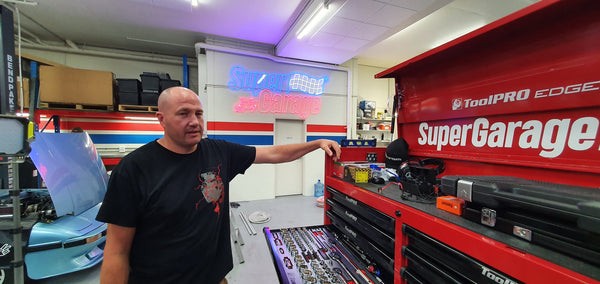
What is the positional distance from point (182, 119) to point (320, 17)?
10.9 ft

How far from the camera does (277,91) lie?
5.56 metres

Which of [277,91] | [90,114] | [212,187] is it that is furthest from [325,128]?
[90,114]

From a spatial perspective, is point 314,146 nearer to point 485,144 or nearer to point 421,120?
point 421,120

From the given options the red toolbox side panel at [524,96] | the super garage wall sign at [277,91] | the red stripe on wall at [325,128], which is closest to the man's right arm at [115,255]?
the red toolbox side panel at [524,96]

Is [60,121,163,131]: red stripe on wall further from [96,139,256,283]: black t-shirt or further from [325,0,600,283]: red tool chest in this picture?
[325,0,600,283]: red tool chest

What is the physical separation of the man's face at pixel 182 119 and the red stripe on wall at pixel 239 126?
158 inches

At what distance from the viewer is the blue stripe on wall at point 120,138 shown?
5379 mm

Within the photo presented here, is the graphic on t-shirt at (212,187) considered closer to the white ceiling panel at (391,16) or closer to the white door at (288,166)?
the white ceiling panel at (391,16)

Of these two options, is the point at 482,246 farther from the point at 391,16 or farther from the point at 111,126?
the point at 111,126

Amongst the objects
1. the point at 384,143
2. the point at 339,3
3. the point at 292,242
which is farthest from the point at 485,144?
the point at 384,143

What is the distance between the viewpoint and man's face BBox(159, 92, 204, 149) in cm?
119

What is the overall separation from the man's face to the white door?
4596 millimetres

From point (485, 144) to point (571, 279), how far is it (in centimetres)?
97

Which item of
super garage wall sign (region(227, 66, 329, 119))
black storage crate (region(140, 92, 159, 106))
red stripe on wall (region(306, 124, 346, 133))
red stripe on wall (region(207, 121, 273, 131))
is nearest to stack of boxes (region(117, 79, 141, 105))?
black storage crate (region(140, 92, 159, 106))
